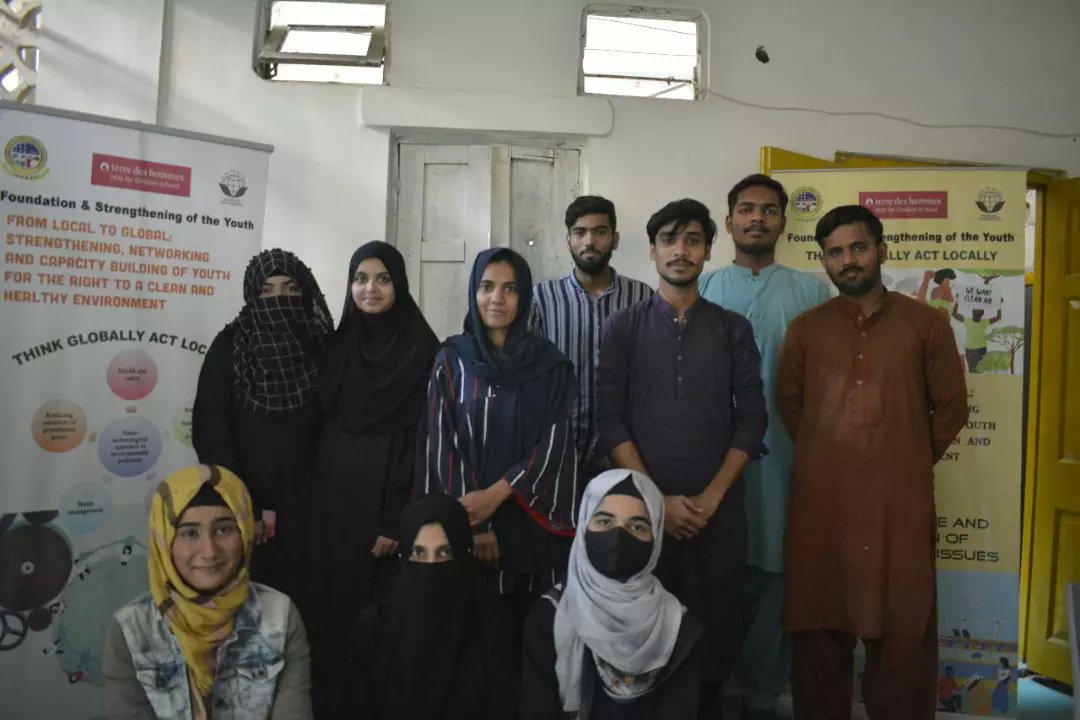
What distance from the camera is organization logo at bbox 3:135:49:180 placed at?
2.32 meters

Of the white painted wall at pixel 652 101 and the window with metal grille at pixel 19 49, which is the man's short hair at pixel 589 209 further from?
the window with metal grille at pixel 19 49

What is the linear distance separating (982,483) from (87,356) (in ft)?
10.3

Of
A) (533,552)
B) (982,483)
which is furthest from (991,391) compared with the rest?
(533,552)

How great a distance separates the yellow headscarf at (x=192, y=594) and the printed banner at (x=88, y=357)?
0.93 metres

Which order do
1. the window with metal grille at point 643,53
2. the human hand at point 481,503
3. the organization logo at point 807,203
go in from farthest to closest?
the window with metal grille at point 643,53 < the organization logo at point 807,203 < the human hand at point 481,503

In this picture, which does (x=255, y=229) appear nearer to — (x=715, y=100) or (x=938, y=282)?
(x=715, y=100)

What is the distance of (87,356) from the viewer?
7.89 ft

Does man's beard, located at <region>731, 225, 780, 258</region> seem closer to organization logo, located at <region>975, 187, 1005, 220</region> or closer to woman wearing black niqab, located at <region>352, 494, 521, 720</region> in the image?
organization logo, located at <region>975, 187, 1005, 220</region>

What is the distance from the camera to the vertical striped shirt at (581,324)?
2395mm

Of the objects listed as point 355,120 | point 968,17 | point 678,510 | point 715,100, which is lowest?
point 678,510

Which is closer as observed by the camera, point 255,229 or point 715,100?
point 255,229

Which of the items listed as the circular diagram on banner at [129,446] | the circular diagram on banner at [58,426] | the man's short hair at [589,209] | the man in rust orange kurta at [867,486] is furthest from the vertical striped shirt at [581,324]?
the circular diagram on banner at [58,426]

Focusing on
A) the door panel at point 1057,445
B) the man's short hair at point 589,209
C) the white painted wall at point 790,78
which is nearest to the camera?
the man's short hair at point 589,209

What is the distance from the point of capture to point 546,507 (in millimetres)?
1970
